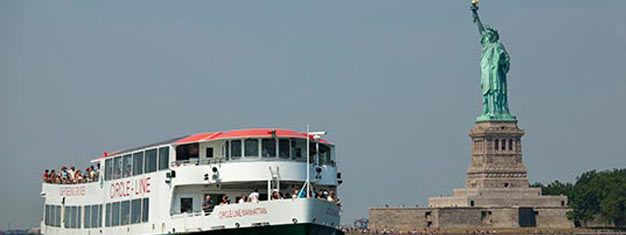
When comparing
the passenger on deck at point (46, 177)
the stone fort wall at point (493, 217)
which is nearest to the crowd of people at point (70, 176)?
the passenger on deck at point (46, 177)

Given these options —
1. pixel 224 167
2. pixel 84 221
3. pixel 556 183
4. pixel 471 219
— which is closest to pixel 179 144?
pixel 224 167

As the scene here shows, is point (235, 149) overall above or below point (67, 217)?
above

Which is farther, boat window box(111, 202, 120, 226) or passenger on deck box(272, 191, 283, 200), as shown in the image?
boat window box(111, 202, 120, 226)

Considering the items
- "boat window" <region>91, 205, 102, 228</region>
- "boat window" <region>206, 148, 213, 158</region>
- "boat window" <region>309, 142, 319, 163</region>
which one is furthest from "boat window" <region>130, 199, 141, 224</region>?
"boat window" <region>309, 142, 319, 163</region>

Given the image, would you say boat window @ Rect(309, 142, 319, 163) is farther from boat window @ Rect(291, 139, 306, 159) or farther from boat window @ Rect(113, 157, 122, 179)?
boat window @ Rect(113, 157, 122, 179)

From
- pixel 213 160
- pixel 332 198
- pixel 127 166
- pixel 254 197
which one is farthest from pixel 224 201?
pixel 127 166

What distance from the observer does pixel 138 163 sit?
51000mm

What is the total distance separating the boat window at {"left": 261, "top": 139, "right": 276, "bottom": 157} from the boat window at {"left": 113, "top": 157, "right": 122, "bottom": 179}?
31.1ft

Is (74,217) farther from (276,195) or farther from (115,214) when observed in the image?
(276,195)

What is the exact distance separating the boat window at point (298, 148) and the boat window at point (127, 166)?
8.41 m

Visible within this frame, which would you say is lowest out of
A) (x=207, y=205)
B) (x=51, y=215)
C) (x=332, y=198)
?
(x=207, y=205)

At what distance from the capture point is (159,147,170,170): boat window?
48247 mm

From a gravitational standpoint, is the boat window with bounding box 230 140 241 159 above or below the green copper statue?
below

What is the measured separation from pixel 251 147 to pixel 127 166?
332 inches
